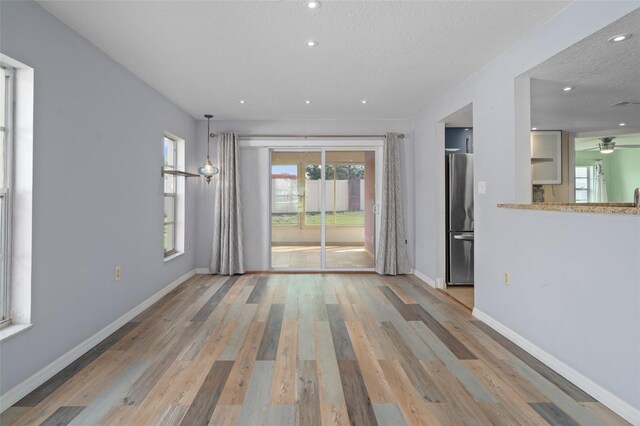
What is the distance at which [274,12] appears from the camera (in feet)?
7.67

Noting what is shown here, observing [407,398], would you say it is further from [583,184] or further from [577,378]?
[583,184]

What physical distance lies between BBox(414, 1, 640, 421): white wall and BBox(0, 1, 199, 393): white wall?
134 inches

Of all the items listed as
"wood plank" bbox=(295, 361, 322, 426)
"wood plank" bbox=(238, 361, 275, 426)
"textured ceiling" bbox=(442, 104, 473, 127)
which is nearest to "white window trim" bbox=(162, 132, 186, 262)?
"wood plank" bbox=(238, 361, 275, 426)

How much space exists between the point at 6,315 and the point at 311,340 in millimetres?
2022

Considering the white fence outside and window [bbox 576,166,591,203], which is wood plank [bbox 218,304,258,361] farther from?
window [bbox 576,166,591,203]

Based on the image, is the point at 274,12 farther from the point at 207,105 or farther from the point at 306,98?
the point at 207,105

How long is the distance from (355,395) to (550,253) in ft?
5.51

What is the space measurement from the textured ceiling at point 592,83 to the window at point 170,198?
4.27 m

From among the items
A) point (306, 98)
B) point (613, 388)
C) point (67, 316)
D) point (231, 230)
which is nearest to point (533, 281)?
point (613, 388)

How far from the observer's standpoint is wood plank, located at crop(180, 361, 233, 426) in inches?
70.4

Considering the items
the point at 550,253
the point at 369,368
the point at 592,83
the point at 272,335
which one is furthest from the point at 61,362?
the point at 592,83

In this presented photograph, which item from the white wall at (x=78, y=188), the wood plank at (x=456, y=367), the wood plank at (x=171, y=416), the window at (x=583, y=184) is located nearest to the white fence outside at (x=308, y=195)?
the white wall at (x=78, y=188)

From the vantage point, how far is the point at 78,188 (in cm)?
256

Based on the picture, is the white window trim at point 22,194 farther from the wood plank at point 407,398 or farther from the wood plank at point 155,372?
the wood plank at point 407,398
